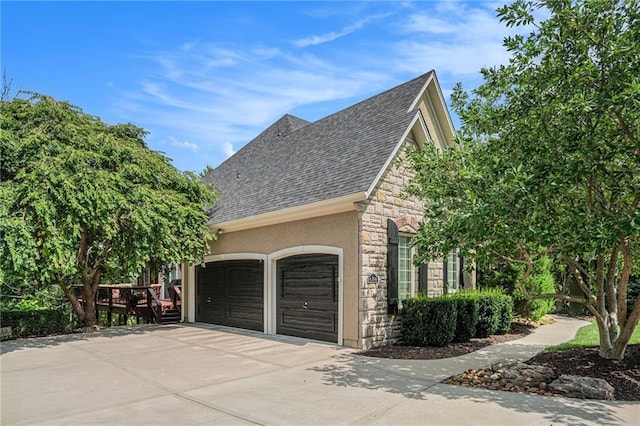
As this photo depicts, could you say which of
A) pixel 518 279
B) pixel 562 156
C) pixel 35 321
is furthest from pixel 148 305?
pixel 562 156

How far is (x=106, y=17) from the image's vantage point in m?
9.47

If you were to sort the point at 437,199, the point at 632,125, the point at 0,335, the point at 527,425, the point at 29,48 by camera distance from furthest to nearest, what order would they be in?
the point at 0,335 → the point at 29,48 → the point at 437,199 → the point at 632,125 → the point at 527,425

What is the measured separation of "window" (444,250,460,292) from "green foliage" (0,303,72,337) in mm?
11982

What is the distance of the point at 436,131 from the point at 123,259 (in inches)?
408

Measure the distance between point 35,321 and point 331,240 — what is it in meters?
9.60

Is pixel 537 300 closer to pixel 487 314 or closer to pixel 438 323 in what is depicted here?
pixel 487 314

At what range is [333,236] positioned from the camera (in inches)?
414

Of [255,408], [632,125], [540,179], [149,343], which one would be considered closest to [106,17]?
[149,343]

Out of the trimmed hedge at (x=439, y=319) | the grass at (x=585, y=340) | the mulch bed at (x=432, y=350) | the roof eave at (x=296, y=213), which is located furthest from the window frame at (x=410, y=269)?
the grass at (x=585, y=340)

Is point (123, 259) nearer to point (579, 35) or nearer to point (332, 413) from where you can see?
point (332, 413)

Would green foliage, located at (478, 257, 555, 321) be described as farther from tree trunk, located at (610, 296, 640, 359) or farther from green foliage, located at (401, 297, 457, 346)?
tree trunk, located at (610, 296, 640, 359)

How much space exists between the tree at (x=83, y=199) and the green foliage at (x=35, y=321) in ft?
1.72

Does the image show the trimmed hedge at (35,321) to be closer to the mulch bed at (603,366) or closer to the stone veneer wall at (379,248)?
the stone veneer wall at (379,248)

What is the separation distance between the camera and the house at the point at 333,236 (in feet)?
33.1
